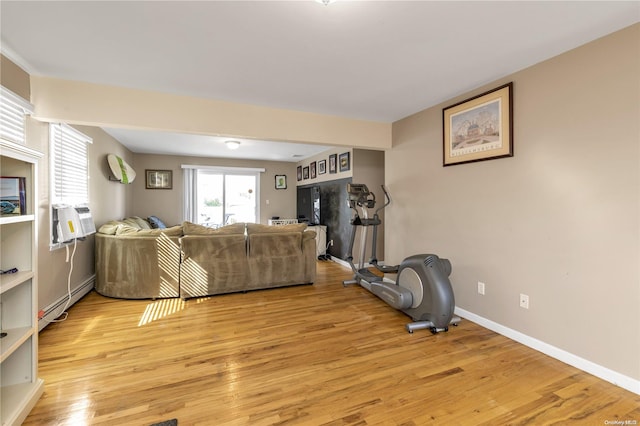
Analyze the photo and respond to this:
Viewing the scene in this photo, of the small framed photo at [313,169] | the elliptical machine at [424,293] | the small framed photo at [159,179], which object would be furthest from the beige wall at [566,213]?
the small framed photo at [159,179]

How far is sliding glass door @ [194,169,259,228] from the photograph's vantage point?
22.3 feet

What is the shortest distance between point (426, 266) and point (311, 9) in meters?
2.23

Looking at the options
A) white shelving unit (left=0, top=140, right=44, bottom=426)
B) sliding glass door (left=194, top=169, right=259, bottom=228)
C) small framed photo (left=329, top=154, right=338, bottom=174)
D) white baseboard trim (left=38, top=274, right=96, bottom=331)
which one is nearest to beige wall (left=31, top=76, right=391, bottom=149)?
white shelving unit (left=0, top=140, right=44, bottom=426)

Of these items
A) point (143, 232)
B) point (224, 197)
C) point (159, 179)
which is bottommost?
point (143, 232)

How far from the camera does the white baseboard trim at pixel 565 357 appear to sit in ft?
5.78

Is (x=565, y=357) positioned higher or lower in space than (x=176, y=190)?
lower

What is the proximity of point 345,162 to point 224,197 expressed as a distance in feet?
11.6

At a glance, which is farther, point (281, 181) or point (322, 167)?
point (281, 181)

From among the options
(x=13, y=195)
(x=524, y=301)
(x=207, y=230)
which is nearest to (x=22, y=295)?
(x=13, y=195)

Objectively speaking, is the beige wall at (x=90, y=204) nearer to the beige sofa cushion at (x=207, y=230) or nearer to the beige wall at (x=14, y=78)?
the beige wall at (x=14, y=78)

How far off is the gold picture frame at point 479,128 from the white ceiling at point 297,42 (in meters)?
0.17

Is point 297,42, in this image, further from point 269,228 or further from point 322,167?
point 322,167

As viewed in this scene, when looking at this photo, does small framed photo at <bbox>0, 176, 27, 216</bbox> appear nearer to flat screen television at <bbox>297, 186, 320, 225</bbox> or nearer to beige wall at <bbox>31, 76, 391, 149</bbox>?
beige wall at <bbox>31, 76, 391, 149</bbox>

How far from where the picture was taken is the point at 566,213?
6.68ft
